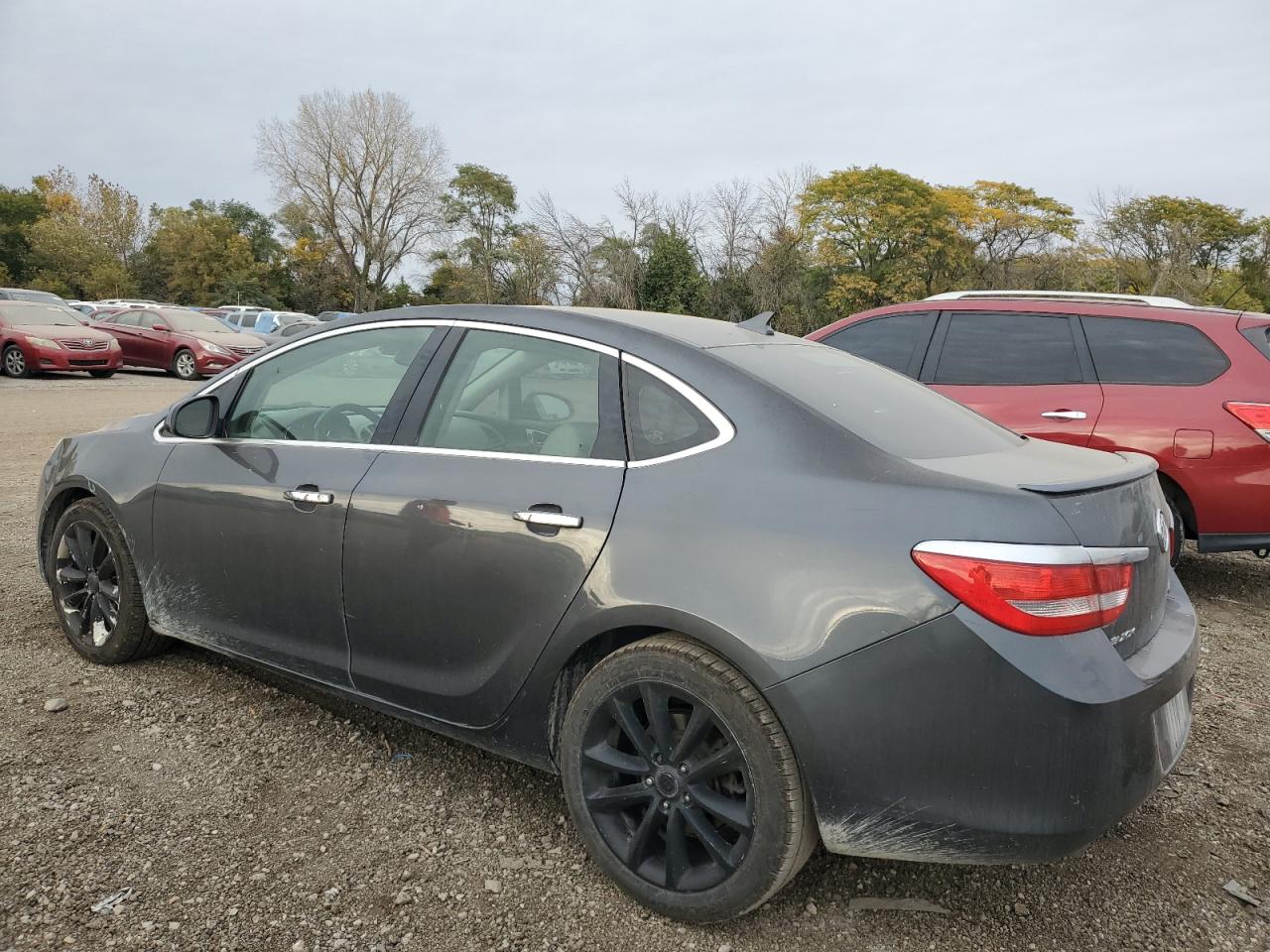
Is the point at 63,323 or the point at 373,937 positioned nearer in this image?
the point at 373,937

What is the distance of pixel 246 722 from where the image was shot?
322 centimetres

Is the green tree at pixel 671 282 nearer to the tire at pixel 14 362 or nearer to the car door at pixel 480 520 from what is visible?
the tire at pixel 14 362

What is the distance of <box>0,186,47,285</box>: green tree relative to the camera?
178 feet

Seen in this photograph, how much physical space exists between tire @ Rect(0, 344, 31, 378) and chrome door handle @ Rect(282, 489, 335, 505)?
1700cm

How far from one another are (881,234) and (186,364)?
1297 inches

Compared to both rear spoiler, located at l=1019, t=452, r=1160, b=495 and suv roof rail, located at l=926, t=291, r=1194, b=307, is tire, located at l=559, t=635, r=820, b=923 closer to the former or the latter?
rear spoiler, located at l=1019, t=452, r=1160, b=495

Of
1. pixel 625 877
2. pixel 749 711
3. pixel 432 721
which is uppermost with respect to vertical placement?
pixel 749 711

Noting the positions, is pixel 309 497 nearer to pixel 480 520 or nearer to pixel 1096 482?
pixel 480 520

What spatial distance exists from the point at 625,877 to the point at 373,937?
61 cm

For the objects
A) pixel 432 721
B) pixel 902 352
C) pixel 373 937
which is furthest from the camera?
pixel 902 352

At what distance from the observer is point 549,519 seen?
7.63 feet

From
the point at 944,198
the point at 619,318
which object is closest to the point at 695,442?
the point at 619,318

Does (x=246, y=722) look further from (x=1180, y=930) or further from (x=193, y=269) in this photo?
(x=193, y=269)

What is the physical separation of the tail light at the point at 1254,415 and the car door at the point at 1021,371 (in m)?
0.62
